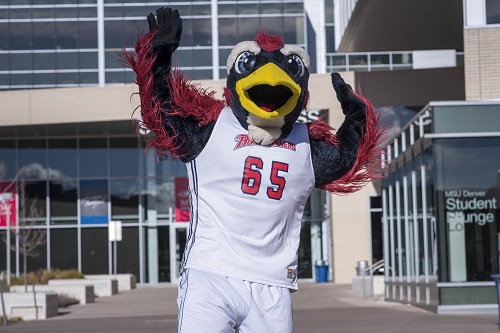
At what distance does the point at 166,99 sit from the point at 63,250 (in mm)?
35757

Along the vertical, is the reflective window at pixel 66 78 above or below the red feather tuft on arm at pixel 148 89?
above

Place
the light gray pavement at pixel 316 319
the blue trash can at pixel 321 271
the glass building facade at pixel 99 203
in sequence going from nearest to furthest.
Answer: the light gray pavement at pixel 316 319 < the blue trash can at pixel 321 271 < the glass building facade at pixel 99 203

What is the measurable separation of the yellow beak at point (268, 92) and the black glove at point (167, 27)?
15.7 inches

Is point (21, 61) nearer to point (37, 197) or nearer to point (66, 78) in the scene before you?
point (66, 78)

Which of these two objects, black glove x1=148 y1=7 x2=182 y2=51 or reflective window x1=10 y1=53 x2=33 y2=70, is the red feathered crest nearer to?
black glove x1=148 y1=7 x2=182 y2=51

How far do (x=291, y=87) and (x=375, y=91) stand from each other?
2875 cm

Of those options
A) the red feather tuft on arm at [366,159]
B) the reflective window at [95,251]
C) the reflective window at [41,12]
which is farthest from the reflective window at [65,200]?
the red feather tuft on arm at [366,159]

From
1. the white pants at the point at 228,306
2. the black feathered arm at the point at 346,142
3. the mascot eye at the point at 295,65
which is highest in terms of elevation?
the mascot eye at the point at 295,65

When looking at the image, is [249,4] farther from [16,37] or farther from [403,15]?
[403,15]

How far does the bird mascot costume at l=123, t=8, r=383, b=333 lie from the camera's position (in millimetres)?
5258

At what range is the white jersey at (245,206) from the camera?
532 centimetres

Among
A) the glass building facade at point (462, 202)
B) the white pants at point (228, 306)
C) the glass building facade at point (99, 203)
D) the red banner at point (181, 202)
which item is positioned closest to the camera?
the white pants at point (228, 306)

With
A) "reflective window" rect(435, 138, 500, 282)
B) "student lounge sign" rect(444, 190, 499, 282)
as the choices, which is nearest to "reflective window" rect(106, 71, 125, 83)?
"reflective window" rect(435, 138, 500, 282)

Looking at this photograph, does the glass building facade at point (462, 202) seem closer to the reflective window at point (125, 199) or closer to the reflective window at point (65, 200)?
the reflective window at point (125, 199)
